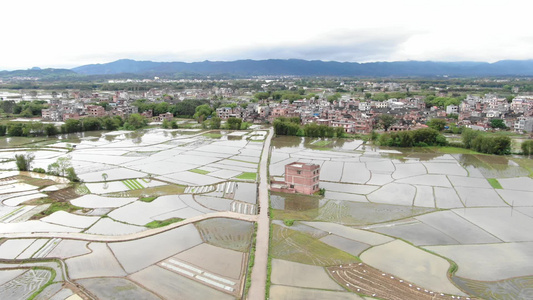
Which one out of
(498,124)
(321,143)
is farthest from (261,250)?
(498,124)

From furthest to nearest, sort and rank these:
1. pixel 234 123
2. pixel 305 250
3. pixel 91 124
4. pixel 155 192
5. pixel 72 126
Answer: pixel 234 123, pixel 91 124, pixel 72 126, pixel 155 192, pixel 305 250

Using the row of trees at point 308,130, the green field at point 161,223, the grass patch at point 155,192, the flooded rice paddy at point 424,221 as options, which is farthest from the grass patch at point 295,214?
the row of trees at point 308,130

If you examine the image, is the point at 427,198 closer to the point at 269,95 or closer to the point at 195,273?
the point at 195,273

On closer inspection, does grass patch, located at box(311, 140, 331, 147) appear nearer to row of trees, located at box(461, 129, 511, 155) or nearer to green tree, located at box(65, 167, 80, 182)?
row of trees, located at box(461, 129, 511, 155)

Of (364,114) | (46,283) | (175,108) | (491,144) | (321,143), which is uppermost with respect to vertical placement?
(175,108)

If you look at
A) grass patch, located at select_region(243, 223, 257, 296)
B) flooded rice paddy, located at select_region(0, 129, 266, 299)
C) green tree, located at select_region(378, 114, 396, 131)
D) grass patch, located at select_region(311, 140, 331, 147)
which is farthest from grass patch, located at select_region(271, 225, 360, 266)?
green tree, located at select_region(378, 114, 396, 131)

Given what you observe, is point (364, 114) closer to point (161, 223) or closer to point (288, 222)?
point (288, 222)

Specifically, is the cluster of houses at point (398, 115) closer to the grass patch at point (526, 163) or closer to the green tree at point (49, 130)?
the grass patch at point (526, 163)

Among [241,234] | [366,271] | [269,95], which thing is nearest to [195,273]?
[241,234]
